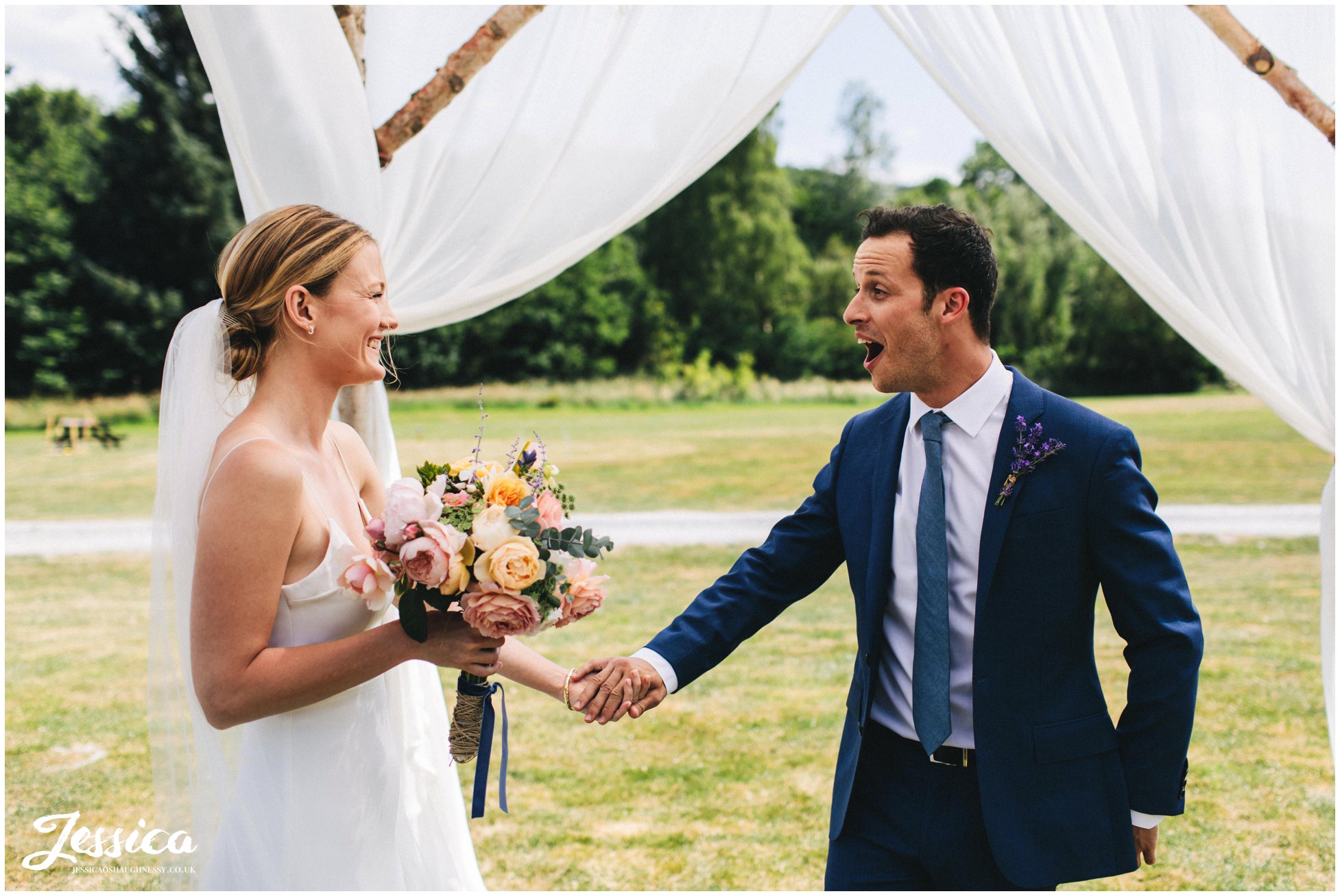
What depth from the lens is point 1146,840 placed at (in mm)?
2199

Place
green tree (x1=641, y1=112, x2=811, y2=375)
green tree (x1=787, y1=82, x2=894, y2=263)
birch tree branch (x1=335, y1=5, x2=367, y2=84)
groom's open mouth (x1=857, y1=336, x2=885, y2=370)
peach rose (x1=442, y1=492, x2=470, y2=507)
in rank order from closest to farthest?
peach rose (x1=442, y1=492, x2=470, y2=507), groom's open mouth (x1=857, y1=336, x2=885, y2=370), birch tree branch (x1=335, y1=5, x2=367, y2=84), green tree (x1=641, y1=112, x2=811, y2=375), green tree (x1=787, y1=82, x2=894, y2=263)

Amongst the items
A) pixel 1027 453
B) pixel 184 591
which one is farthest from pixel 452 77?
pixel 1027 453

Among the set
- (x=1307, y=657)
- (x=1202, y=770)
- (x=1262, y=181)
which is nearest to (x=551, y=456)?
(x=1307, y=657)

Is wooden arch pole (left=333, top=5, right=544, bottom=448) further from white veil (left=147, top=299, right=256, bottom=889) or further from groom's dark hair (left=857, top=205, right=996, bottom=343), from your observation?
groom's dark hair (left=857, top=205, right=996, bottom=343)

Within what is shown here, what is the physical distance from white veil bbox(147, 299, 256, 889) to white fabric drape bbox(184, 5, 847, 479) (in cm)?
104

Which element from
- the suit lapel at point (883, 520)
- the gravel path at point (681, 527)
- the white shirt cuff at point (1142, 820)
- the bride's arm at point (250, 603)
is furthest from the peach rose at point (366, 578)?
the gravel path at point (681, 527)

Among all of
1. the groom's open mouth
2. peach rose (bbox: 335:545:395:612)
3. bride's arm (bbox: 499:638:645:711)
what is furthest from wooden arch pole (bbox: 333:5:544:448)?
the groom's open mouth

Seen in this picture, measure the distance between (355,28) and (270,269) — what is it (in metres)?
1.69

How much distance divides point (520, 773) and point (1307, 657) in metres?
5.34

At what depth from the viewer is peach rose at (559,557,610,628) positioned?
216cm

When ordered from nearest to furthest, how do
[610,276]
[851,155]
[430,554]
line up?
[430,554] → [610,276] → [851,155]

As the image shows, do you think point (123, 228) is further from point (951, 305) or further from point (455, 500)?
point (951, 305)

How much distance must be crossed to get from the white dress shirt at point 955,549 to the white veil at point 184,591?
1524 mm

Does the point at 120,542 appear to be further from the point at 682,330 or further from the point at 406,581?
the point at 682,330
